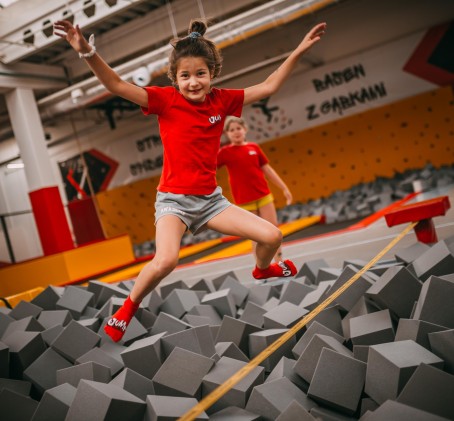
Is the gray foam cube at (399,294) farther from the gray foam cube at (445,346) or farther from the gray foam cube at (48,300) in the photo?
the gray foam cube at (48,300)

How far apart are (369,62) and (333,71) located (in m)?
0.74

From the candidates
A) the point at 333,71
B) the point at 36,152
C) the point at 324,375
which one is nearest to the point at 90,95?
the point at 36,152

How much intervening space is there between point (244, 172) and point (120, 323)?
2183mm

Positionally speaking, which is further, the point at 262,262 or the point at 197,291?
the point at 197,291

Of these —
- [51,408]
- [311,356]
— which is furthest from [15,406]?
[311,356]

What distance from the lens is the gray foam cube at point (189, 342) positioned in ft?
6.98

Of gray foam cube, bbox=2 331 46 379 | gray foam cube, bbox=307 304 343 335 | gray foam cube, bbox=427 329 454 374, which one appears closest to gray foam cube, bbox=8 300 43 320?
gray foam cube, bbox=2 331 46 379

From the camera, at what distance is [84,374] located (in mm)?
2045

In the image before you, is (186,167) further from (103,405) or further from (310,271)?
(310,271)

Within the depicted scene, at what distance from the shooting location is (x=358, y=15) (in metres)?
9.59

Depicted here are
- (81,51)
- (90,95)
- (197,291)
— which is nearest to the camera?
(81,51)

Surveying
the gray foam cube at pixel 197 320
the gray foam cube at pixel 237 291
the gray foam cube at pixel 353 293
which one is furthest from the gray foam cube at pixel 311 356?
the gray foam cube at pixel 237 291

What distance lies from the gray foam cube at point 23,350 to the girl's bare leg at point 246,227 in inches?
40.4

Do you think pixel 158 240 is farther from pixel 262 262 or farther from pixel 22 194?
pixel 22 194
